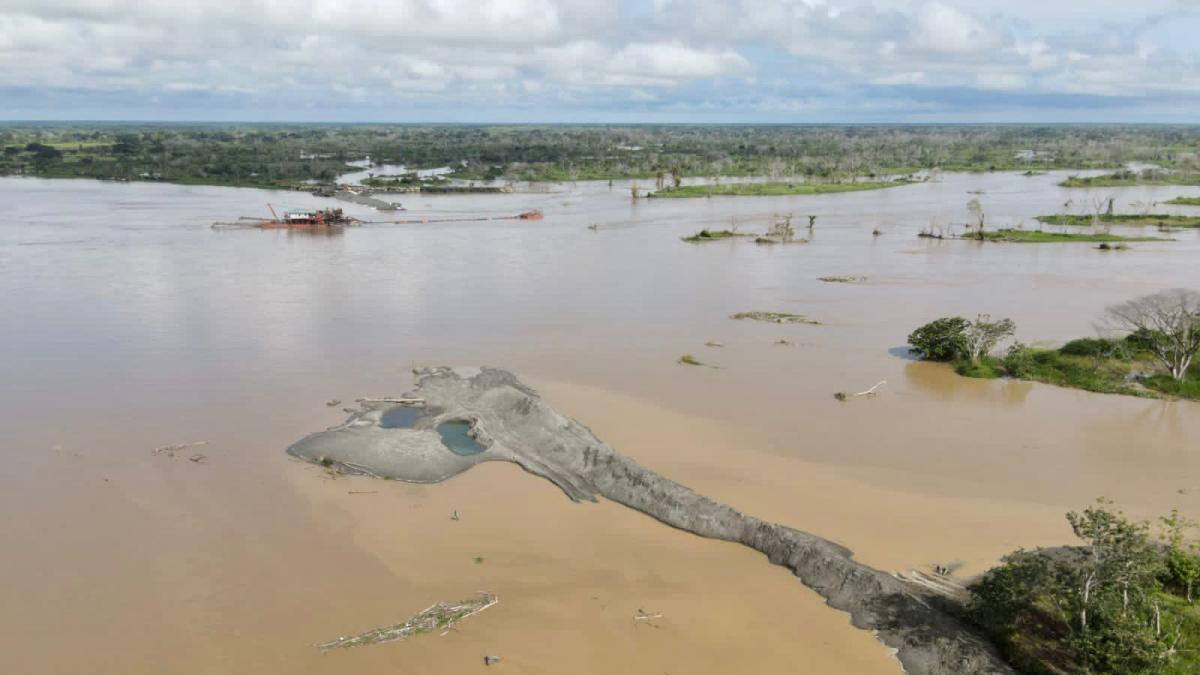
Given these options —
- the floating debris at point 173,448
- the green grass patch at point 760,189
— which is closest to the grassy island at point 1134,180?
the green grass patch at point 760,189

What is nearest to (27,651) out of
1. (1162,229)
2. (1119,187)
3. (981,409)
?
(981,409)

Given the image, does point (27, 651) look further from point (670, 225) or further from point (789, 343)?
point (670, 225)

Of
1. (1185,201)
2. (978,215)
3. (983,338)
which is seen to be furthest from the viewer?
(1185,201)

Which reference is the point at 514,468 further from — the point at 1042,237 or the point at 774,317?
the point at 1042,237

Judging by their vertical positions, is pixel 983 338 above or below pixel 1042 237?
below

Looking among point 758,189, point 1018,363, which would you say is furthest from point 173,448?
point 758,189

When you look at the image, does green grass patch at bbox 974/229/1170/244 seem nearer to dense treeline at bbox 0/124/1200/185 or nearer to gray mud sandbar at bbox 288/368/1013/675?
dense treeline at bbox 0/124/1200/185
